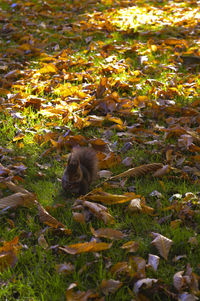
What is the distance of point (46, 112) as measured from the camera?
397 centimetres

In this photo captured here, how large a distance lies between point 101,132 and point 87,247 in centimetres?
175

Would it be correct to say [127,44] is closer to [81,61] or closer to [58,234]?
[81,61]

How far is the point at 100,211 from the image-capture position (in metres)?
2.50

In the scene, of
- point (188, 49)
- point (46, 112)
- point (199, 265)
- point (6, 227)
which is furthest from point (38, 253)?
point (188, 49)

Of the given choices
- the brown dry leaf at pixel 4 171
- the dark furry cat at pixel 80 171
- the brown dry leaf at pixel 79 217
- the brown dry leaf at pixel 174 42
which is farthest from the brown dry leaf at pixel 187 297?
the brown dry leaf at pixel 174 42

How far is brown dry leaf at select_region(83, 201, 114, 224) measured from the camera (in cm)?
245

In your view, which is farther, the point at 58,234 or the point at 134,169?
the point at 134,169

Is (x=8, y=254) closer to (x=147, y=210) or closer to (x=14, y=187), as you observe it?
(x=14, y=187)

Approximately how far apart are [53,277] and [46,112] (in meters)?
2.30

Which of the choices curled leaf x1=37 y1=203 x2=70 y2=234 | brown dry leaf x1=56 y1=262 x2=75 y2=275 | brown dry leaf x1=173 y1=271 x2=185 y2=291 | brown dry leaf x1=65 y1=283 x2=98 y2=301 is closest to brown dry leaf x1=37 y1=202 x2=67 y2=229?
curled leaf x1=37 y1=203 x2=70 y2=234

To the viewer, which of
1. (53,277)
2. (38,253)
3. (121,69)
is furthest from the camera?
(121,69)

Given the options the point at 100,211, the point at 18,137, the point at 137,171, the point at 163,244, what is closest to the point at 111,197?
the point at 100,211

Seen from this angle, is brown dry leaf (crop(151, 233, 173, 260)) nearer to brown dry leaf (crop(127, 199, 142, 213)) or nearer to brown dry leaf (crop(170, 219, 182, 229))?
brown dry leaf (crop(170, 219, 182, 229))

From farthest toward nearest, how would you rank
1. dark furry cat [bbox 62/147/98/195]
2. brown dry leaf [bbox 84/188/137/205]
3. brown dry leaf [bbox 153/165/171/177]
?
brown dry leaf [bbox 153/165/171/177], dark furry cat [bbox 62/147/98/195], brown dry leaf [bbox 84/188/137/205]
